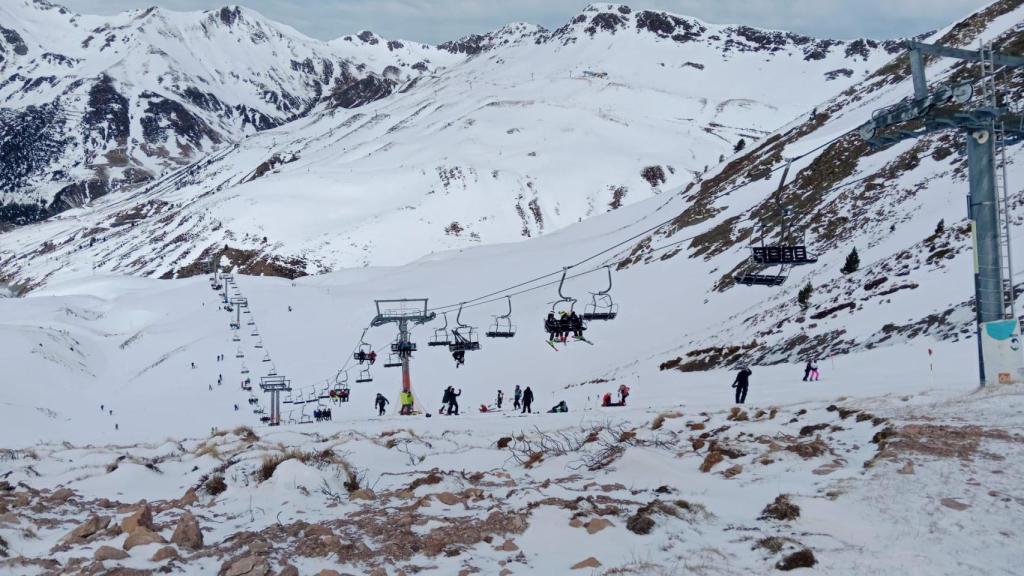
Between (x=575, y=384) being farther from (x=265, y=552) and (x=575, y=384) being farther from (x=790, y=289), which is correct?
(x=265, y=552)

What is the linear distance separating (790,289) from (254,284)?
217ft

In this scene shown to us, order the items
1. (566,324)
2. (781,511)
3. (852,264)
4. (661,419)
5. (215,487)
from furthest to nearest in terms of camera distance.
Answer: (852,264) < (566,324) < (661,419) < (215,487) < (781,511)

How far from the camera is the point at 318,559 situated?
7.07m

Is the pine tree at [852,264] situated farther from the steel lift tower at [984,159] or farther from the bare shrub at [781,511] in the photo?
the bare shrub at [781,511]

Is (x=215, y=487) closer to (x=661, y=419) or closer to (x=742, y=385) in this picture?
(x=661, y=419)

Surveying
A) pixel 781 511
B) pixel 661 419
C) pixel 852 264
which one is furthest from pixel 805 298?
pixel 781 511

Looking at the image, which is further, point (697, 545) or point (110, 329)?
point (110, 329)

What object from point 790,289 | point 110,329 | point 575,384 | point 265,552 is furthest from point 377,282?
point 265,552

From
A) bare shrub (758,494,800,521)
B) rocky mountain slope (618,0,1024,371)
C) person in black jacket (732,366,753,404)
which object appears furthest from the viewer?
rocky mountain slope (618,0,1024,371)

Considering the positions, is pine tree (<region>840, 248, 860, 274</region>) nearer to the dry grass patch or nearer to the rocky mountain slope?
the rocky mountain slope

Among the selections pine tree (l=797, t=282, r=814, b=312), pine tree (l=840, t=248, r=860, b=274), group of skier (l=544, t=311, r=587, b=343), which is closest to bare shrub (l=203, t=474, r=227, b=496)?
group of skier (l=544, t=311, r=587, b=343)

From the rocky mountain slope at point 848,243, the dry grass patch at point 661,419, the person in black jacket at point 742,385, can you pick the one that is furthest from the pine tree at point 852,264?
the dry grass patch at point 661,419

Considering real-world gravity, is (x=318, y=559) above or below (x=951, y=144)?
below

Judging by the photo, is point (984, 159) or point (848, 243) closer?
point (984, 159)
